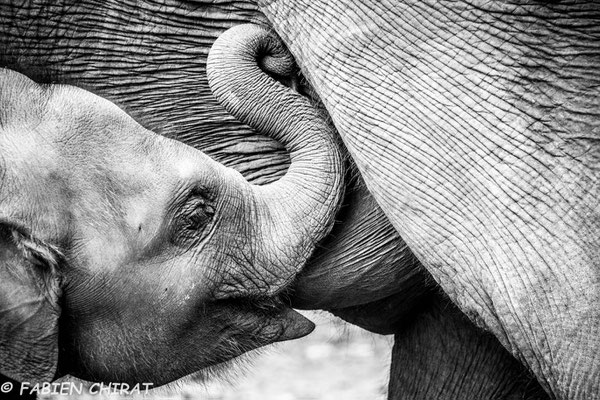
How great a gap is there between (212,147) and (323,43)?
21.0 inches

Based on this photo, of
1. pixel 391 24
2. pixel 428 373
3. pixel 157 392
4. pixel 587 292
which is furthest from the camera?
pixel 428 373

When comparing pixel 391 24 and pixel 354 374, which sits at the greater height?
pixel 391 24

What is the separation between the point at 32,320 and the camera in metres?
2.23

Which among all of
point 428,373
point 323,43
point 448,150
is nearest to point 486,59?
point 448,150

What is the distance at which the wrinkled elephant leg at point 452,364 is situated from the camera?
2.87 m

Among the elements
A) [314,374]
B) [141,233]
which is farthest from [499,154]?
[314,374]

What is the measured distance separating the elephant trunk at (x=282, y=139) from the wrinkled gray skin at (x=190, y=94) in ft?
0.36

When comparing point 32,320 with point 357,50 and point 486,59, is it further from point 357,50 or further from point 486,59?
point 486,59

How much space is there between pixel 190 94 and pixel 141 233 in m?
0.54

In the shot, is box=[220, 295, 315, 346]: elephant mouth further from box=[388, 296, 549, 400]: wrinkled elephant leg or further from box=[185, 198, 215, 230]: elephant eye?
box=[388, 296, 549, 400]: wrinkled elephant leg

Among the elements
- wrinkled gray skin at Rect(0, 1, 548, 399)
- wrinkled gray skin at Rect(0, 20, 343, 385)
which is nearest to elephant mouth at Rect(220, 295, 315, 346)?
wrinkled gray skin at Rect(0, 20, 343, 385)

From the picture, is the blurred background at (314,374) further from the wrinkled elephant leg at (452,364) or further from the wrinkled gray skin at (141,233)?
the wrinkled gray skin at (141,233)

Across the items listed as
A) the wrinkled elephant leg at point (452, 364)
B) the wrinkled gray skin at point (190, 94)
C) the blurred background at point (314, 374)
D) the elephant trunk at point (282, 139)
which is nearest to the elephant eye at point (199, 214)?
the elephant trunk at point (282, 139)

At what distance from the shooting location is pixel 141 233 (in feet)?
7.95
